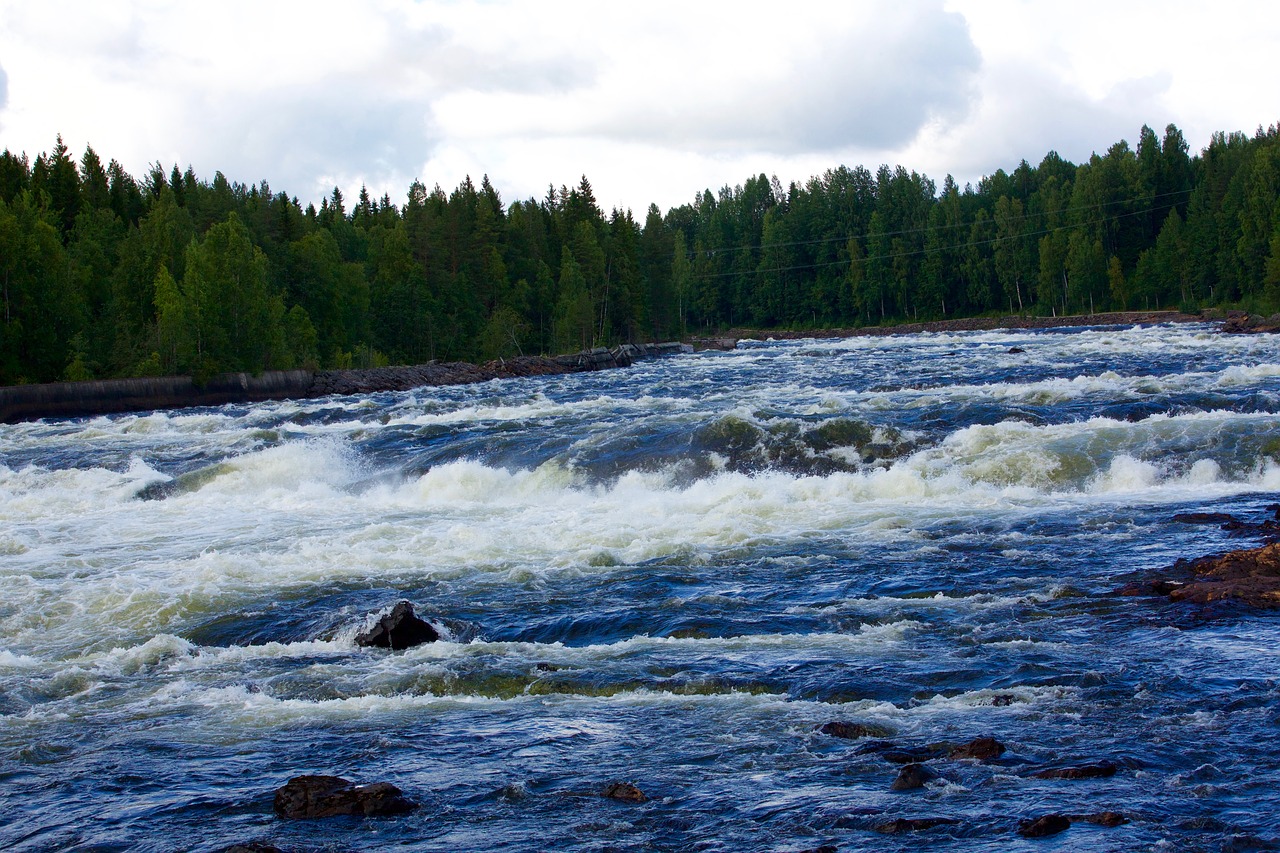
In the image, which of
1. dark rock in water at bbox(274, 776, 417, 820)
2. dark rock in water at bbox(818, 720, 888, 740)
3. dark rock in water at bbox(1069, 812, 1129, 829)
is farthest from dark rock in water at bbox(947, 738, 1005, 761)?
dark rock in water at bbox(274, 776, 417, 820)

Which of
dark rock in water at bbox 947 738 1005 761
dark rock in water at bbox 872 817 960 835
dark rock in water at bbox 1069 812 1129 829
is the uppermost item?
dark rock in water at bbox 947 738 1005 761

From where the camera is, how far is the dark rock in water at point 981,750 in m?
8.14

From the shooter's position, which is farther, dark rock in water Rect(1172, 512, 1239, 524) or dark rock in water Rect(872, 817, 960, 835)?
dark rock in water Rect(1172, 512, 1239, 524)

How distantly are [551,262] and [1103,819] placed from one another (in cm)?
10347

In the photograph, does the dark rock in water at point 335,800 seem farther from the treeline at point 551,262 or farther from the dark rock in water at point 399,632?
the treeline at point 551,262

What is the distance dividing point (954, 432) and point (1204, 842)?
18.6m

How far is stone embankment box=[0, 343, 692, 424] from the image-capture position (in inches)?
1906

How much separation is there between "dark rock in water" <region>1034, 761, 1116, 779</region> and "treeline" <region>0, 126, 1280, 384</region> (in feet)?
177

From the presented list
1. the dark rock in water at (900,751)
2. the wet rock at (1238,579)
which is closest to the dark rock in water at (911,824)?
the dark rock in water at (900,751)

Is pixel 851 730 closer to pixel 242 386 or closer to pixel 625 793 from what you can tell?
pixel 625 793

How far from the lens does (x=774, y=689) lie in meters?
10.3

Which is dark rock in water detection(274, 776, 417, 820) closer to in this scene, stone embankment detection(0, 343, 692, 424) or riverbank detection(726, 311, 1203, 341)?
stone embankment detection(0, 343, 692, 424)

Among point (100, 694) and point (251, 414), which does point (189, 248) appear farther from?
point (100, 694)

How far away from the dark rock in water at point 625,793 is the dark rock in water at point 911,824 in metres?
1.71
